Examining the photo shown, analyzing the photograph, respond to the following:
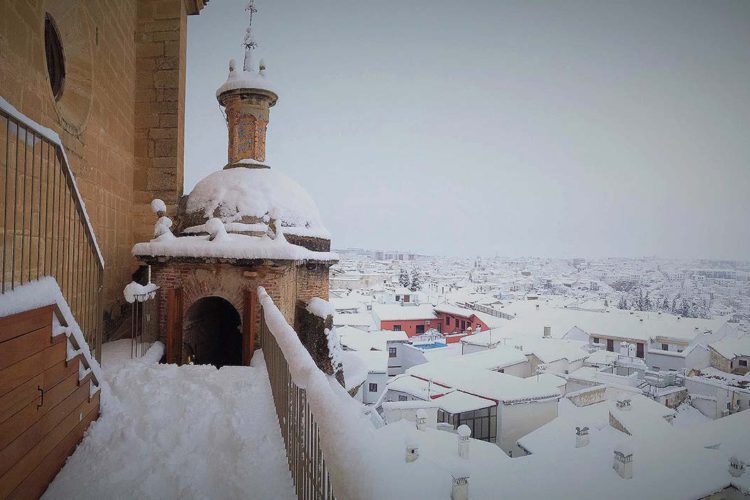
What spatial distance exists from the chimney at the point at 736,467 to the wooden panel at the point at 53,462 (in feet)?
45.9

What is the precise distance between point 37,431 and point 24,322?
77 centimetres

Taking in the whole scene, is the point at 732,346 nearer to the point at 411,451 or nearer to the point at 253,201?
the point at 411,451

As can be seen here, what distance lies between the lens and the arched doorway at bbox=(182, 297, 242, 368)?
29.1ft

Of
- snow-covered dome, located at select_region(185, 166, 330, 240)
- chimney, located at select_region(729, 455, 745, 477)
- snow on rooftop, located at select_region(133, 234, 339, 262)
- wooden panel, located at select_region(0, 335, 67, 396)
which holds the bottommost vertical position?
chimney, located at select_region(729, 455, 745, 477)

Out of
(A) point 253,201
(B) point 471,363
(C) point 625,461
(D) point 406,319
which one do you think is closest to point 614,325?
(D) point 406,319

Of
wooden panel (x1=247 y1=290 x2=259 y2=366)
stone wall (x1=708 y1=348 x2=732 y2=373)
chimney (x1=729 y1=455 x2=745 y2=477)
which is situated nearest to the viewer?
wooden panel (x1=247 y1=290 x2=259 y2=366)

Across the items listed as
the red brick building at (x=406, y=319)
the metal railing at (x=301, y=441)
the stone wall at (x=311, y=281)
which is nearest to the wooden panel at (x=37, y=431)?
the metal railing at (x=301, y=441)

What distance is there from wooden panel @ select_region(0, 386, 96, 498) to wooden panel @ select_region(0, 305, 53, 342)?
0.75 metres

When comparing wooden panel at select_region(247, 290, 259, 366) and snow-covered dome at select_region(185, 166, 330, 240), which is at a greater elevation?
snow-covered dome at select_region(185, 166, 330, 240)

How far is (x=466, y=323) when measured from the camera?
145 feet

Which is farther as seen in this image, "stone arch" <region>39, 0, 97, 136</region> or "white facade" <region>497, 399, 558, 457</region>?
"white facade" <region>497, 399, 558, 457</region>

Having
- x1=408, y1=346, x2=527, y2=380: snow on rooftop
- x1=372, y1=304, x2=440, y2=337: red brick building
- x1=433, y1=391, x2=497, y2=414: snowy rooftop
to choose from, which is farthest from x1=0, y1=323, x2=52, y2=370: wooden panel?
x1=372, y1=304, x2=440, y2=337: red brick building

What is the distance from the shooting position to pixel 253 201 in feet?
33.5

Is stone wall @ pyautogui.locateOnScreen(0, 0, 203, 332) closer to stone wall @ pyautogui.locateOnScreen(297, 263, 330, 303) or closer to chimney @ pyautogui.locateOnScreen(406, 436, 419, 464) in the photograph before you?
stone wall @ pyautogui.locateOnScreen(297, 263, 330, 303)
